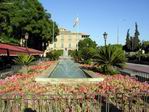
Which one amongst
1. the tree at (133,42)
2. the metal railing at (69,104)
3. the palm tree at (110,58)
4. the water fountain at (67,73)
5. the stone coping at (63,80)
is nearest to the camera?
the metal railing at (69,104)

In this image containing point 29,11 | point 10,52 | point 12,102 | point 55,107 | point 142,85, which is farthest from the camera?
point 29,11

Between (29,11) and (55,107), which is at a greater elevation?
(29,11)

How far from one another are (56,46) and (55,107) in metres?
165

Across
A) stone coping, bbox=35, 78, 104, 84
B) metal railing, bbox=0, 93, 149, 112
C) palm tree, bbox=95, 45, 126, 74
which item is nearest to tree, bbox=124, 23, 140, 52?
palm tree, bbox=95, 45, 126, 74

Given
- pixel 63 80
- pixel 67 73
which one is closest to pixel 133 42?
pixel 67 73

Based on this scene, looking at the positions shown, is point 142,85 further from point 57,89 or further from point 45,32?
point 45,32

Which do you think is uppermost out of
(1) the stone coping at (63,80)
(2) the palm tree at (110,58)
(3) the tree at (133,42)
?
(3) the tree at (133,42)

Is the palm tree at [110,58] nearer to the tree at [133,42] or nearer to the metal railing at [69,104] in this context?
the metal railing at [69,104]

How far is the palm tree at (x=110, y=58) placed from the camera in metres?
29.9

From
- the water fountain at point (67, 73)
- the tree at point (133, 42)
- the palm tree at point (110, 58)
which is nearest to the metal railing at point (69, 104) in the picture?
the water fountain at point (67, 73)

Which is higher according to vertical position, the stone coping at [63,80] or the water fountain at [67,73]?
the stone coping at [63,80]

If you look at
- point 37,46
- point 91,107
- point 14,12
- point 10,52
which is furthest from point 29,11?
point 91,107

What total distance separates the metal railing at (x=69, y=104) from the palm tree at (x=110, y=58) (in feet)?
47.7

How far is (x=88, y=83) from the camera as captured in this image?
2211cm
